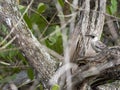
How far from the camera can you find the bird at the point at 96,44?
1.32 meters

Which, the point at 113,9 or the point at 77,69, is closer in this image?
the point at 77,69

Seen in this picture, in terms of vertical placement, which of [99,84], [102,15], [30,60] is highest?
[102,15]

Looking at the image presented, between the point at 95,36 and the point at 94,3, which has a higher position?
the point at 94,3

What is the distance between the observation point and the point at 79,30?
Result: 54.4 inches

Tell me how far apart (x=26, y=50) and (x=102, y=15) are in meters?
0.33

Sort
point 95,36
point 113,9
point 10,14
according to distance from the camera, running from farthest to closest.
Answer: point 113,9, point 95,36, point 10,14

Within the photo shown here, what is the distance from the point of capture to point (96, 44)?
4.39 ft

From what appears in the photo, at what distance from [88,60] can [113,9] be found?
0.53 meters

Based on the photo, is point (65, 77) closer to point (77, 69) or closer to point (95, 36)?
point (77, 69)

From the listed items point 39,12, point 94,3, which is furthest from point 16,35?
point 39,12

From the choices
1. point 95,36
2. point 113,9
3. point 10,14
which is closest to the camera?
point 10,14

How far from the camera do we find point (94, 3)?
1391mm

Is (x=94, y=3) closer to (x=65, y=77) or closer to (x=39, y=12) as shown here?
(x=65, y=77)

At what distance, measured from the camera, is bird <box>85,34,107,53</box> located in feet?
4.32
